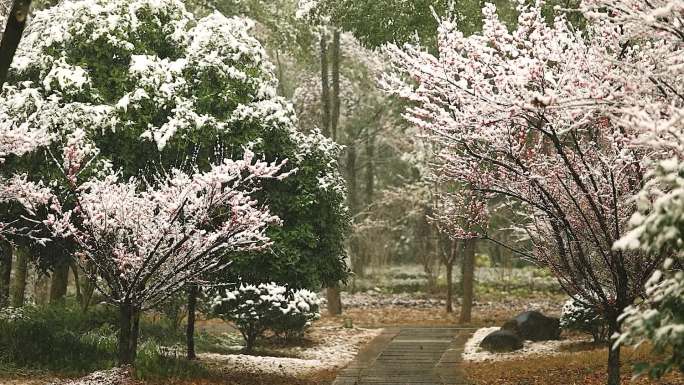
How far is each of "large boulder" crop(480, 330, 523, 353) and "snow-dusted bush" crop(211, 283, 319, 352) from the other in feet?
11.2

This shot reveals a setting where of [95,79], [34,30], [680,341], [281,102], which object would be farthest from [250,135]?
[680,341]

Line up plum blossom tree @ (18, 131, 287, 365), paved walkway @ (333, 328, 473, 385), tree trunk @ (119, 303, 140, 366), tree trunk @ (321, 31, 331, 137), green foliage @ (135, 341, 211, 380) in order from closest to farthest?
plum blossom tree @ (18, 131, 287, 365)
tree trunk @ (119, 303, 140, 366)
green foliage @ (135, 341, 211, 380)
paved walkway @ (333, 328, 473, 385)
tree trunk @ (321, 31, 331, 137)

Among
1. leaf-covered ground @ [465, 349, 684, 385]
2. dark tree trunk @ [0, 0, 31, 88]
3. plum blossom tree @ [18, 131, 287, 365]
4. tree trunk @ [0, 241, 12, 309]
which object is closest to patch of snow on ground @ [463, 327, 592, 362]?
leaf-covered ground @ [465, 349, 684, 385]

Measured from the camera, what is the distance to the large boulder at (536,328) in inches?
561

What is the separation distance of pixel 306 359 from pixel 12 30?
27.2 ft

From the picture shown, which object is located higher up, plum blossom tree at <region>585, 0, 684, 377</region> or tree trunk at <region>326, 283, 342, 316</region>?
plum blossom tree at <region>585, 0, 684, 377</region>

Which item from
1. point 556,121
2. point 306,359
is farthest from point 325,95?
point 556,121

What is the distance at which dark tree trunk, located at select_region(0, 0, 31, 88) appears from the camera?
643cm

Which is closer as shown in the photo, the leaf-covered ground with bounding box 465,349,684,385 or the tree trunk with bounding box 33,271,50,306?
the leaf-covered ground with bounding box 465,349,684,385

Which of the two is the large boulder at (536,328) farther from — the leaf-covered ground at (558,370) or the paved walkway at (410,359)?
the leaf-covered ground at (558,370)

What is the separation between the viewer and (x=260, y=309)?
13453mm

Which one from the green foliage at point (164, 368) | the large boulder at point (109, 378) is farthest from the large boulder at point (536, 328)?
the large boulder at point (109, 378)

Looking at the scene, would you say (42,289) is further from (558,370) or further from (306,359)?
(558,370)

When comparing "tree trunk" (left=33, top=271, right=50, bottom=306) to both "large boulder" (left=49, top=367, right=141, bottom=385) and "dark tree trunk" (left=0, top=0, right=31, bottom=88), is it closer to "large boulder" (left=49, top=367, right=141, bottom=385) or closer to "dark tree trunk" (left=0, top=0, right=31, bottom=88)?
"large boulder" (left=49, top=367, right=141, bottom=385)
